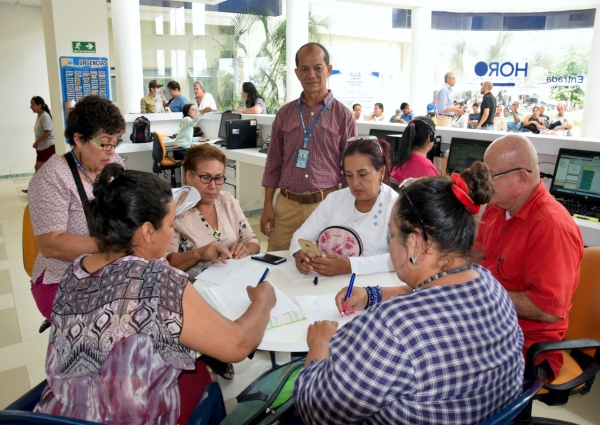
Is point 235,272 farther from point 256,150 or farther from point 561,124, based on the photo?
point 561,124

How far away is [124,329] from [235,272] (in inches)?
37.4

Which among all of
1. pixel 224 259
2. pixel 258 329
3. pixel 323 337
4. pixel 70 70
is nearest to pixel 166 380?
pixel 258 329

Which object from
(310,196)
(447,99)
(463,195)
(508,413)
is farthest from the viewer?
(447,99)

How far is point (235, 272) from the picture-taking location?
2.12 m

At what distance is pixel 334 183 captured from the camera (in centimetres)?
306

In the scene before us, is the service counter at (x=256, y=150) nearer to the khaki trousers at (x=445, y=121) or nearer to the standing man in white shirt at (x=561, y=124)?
the khaki trousers at (x=445, y=121)

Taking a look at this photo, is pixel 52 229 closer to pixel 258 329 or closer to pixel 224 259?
pixel 224 259

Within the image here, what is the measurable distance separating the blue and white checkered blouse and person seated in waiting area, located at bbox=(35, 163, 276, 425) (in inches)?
14.4

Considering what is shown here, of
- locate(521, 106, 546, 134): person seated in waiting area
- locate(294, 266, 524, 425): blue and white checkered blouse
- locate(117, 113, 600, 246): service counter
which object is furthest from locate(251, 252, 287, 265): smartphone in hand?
locate(521, 106, 546, 134): person seated in waiting area

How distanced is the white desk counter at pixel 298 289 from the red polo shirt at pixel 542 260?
482 mm

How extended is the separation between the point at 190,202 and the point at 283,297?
696 mm

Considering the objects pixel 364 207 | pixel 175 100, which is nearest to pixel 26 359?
pixel 364 207

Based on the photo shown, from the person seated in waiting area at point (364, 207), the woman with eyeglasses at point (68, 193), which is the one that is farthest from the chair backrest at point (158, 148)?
the person seated in waiting area at point (364, 207)

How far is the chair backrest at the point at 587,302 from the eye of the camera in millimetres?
1878
